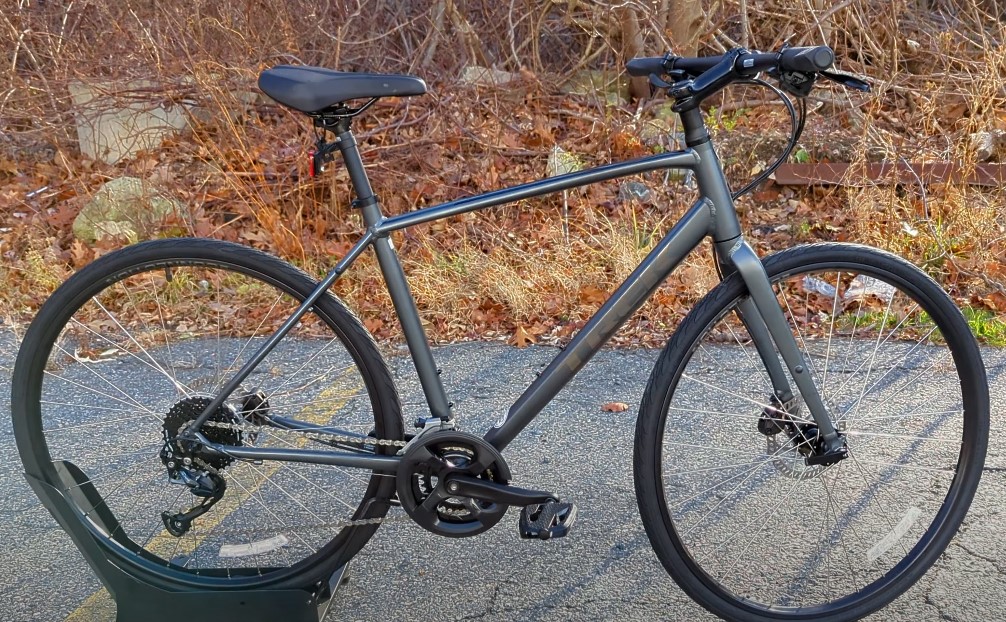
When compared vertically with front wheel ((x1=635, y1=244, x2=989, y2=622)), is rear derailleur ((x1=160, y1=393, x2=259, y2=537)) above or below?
above

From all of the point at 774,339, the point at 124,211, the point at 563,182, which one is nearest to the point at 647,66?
the point at 563,182

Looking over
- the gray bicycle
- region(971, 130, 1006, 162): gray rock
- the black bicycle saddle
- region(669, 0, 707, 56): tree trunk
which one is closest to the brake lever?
the gray bicycle

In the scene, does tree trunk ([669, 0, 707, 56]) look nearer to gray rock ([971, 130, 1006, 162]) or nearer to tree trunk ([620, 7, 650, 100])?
tree trunk ([620, 7, 650, 100])

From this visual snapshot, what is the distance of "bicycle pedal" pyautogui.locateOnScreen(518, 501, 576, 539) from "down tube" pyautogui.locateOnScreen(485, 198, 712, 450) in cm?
20

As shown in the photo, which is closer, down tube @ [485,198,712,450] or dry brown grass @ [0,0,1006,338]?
down tube @ [485,198,712,450]

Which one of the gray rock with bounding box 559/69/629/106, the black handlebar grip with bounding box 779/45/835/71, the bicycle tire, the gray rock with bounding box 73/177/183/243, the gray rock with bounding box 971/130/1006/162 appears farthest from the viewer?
the gray rock with bounding box 559/69/629/106

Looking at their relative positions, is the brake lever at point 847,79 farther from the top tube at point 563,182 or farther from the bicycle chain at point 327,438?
the bicycle chain at point 327,438

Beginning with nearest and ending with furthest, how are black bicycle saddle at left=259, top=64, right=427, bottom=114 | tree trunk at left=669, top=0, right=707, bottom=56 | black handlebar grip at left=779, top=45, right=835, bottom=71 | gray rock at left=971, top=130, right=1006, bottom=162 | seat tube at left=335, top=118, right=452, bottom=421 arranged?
black handlebar grip at left=779, top=45, right=835, bottom=71 < black bicycle saddle at left=259, top=64, right=427, bottom=114 < seat tube at left=335, top=118, right=452, bottom=421 < gray rock at left=971, top=130, right=1006, bottom=162 < tree trunk at left=669, top=0, right=707, bottom=56

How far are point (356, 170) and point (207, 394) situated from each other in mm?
742

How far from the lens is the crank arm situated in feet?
6.99

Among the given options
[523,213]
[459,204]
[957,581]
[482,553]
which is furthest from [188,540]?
[523,213]

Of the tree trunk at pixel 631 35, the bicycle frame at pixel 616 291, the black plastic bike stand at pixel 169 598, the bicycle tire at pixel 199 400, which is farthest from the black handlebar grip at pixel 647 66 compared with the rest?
the tree trunk at pixel 631 35

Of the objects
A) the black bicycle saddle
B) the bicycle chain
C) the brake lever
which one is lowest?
the bicycle chain

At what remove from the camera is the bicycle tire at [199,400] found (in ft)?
7.16
